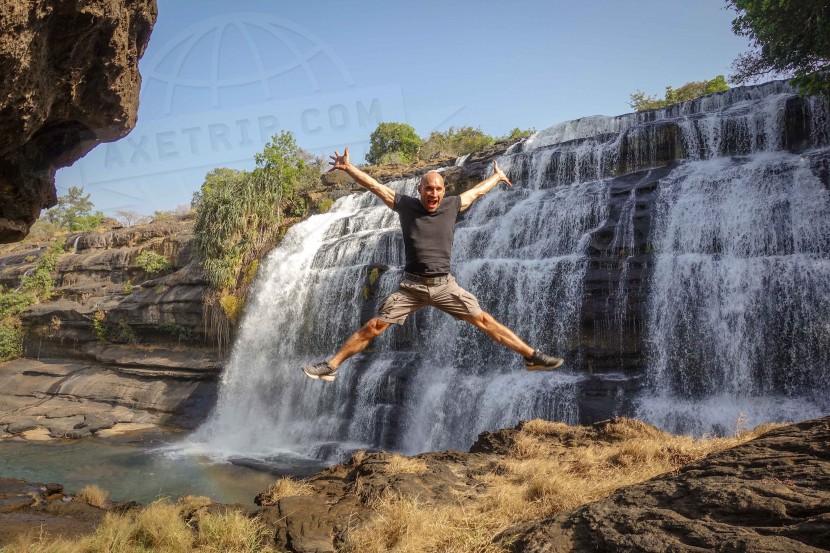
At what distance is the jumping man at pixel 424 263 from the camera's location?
14.5 ft

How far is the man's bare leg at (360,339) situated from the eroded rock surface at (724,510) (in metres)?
1.92

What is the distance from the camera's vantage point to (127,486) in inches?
446

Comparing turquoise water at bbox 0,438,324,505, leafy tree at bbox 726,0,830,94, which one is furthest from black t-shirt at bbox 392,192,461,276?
leafy tree at bbox 726,0,830,94

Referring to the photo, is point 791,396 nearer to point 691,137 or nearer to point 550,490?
point 550,490

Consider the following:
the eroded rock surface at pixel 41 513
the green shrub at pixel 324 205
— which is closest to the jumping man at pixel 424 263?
the eroded rock surface at pixel 41 513

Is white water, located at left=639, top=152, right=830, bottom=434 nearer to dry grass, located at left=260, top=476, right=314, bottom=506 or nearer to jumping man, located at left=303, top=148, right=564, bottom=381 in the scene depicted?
jumping man, located at left=303, top=148, right=564, bottom=381

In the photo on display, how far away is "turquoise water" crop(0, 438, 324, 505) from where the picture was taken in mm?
10766

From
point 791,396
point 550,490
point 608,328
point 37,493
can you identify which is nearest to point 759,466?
point 550,490

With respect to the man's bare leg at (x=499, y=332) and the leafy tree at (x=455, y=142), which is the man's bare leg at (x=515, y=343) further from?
the leafy tree at (x=455, y=142)

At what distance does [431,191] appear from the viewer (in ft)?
14.2

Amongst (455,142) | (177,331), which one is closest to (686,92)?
(455,142)

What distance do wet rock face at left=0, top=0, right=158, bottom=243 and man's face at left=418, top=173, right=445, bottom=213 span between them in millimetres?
3046

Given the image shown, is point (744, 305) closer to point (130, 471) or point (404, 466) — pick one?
point (404, 466)

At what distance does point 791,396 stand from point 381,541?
8320 millimetres
